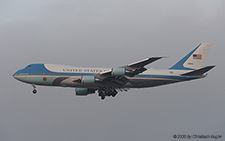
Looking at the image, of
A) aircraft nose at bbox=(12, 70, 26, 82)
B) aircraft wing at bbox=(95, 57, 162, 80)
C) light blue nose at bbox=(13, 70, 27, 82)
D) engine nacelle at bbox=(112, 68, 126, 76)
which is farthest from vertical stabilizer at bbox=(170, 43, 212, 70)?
aircraft nose at bbox=(12, 70, 26, 82)

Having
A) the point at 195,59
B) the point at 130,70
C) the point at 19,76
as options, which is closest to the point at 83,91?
the point at 19,76

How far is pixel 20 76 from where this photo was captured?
54.7 m

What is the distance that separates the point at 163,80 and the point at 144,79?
3326 millimetres

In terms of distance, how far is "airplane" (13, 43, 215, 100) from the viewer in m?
52.7

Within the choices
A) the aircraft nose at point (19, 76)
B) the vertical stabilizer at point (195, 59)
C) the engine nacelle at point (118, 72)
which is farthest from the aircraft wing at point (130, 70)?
the aircraft nose at point (19, 76)

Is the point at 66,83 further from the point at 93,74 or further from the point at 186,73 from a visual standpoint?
the point at 186,73

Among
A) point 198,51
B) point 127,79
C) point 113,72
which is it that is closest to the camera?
point 113,72

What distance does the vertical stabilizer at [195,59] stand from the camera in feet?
200

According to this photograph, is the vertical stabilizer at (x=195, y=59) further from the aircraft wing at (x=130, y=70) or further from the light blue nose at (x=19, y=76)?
the light blue nose at (x=19, y=76)

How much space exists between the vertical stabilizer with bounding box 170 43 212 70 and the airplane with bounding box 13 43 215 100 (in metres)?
0.72

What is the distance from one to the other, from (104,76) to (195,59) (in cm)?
1785

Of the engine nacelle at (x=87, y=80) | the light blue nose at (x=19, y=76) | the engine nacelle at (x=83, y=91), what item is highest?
the light blue nose at (x=19, y=76)

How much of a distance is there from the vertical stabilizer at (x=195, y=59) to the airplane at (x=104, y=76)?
28.2 inches

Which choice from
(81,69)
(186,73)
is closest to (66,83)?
(81,69)
